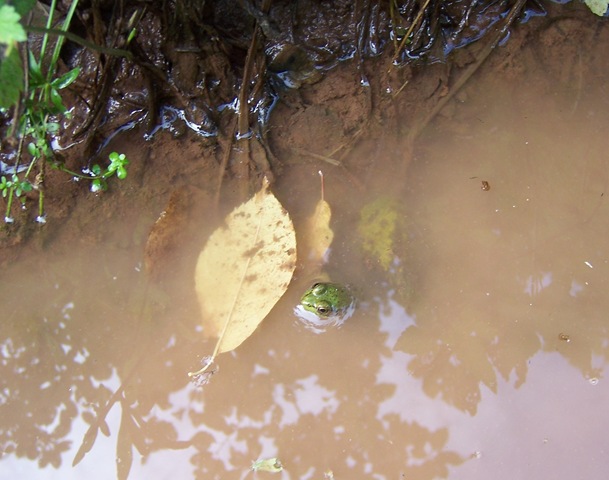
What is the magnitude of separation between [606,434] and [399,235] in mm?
1065

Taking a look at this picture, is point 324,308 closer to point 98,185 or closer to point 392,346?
point 392,346

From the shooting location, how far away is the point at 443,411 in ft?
7.47

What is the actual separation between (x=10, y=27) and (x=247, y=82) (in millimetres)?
1149

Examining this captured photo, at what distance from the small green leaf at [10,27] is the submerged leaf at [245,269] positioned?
1.10 meters

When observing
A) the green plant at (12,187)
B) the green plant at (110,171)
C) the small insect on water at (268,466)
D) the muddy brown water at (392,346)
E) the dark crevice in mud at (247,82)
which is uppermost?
the dark crevice in mud at (247,82)

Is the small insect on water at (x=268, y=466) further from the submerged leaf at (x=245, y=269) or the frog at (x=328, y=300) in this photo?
the frog at (x=328, y=300)

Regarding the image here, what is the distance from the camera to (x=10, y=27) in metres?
1.66

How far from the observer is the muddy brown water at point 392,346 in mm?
2244

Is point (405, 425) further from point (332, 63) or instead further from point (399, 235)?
point (332, 63)

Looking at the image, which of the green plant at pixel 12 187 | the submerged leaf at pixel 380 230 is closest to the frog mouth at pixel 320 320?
the submerged leaf at pixel 380 230

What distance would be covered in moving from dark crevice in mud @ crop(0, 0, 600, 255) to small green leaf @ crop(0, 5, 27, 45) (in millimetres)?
882

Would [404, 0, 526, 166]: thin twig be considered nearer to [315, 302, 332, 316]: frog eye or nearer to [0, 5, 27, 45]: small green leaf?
[315, 302, 332, 316]: frog eye

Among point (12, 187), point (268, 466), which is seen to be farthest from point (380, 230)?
point (12, 187)

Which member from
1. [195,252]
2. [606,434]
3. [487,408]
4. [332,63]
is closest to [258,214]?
[195,252]
